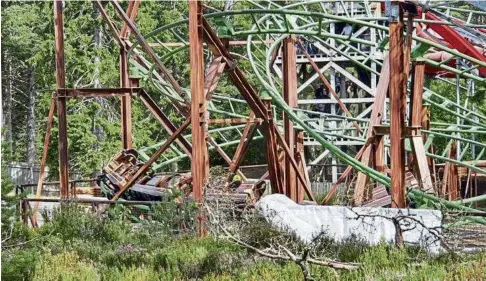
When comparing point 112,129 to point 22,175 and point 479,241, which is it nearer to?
point 22,175

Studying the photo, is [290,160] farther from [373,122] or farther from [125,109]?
[125,109]

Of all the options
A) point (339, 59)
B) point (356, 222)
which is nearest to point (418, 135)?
point (356, 222)

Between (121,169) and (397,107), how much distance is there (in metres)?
7.06

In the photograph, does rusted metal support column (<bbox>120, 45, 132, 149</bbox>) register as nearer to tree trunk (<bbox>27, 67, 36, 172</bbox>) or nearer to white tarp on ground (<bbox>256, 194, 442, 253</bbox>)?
white tarp on ground (<bbox>256, 194, 442, 253</bbox>)

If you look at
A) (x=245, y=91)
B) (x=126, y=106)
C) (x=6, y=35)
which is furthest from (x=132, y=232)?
(x=6, y=35)

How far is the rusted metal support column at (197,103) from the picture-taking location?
37.2 feet

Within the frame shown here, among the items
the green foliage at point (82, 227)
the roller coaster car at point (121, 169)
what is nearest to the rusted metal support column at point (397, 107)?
the green foliage at point (82, 227)

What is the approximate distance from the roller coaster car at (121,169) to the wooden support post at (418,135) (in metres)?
6.27

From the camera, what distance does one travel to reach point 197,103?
37.9 ft

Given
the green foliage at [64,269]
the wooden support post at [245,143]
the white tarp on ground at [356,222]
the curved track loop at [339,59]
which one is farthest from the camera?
the wooden support post at [245,143]

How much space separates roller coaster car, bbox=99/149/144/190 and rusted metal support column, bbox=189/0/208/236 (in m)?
4.22

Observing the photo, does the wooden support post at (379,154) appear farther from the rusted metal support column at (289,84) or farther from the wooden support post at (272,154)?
the rusted metal support column at (289,84)

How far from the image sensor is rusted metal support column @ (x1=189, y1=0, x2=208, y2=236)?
11344mm

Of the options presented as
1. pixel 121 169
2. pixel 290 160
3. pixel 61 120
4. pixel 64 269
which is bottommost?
pixel 64 269
